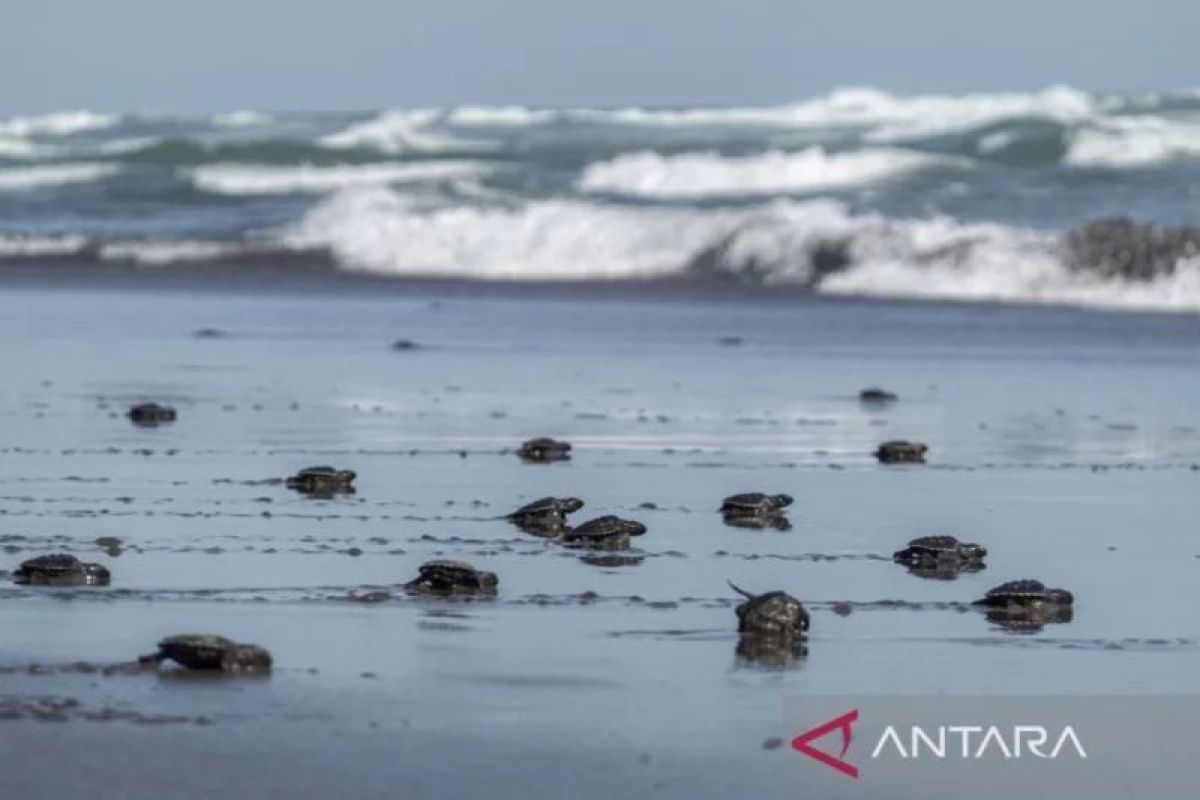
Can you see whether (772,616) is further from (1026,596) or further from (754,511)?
(754,511)

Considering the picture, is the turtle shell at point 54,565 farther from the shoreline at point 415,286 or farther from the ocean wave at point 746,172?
the ocean wave at point 746,172

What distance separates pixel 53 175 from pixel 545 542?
3214 centimetres

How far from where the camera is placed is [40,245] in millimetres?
30203

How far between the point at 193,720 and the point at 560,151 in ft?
118

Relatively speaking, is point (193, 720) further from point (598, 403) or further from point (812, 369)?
point (812, 369)

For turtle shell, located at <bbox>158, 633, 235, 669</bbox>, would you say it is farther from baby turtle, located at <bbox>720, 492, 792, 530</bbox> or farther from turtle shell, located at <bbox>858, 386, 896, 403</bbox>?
turtle shell, located at <bbox>858, 386, 896, 403</bbox>

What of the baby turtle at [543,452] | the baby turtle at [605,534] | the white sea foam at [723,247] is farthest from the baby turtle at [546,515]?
the white sea foam at [723,247]

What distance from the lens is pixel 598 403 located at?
15.5 m

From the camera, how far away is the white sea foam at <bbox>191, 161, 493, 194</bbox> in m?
38.9

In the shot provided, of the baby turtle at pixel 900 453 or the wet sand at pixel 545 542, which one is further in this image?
the baby turtle at pixel 900 453

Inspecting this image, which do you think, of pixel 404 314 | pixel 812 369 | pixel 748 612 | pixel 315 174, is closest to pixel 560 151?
pixel 315 174

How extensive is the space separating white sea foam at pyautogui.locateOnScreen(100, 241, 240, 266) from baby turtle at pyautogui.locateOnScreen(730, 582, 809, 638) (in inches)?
822

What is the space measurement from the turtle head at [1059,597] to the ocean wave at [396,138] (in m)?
35.7

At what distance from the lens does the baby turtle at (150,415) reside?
14109mm
